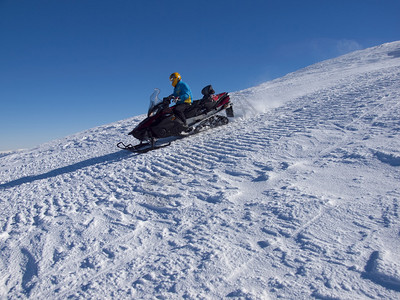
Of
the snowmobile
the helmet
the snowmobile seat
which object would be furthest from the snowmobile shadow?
the snowmobile seat

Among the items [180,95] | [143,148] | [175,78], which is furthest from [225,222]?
[175,78]

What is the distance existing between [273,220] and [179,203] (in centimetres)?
129

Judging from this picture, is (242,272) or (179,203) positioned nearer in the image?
(242,272)

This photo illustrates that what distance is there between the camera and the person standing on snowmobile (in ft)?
22.4

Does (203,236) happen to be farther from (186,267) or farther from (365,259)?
(365,259)

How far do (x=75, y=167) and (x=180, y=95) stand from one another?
325cm

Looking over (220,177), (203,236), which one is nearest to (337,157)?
(220,177)

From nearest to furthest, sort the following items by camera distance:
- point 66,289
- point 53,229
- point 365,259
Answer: point 365,259 < point 66,289 < point 53,229

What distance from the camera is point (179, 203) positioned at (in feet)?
11.5

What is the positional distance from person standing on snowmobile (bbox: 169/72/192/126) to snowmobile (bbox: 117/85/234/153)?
149 millimetres

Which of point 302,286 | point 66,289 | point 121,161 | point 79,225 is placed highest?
point 121,161

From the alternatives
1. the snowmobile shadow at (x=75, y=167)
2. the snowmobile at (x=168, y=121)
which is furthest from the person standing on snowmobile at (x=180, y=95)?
the snowmobile shadow at (x=75, y=167)

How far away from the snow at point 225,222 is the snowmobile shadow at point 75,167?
0.58 ft

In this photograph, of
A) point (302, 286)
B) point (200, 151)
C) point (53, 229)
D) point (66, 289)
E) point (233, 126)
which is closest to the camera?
point (302, 286)
